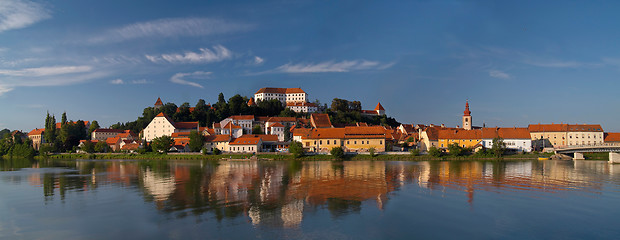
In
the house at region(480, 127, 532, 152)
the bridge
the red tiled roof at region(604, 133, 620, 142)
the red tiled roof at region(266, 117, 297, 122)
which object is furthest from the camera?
the red tiled roof at region(266, 117, 297, 122)

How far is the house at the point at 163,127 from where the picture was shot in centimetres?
7631

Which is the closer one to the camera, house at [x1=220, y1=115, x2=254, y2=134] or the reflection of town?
the reflection of town

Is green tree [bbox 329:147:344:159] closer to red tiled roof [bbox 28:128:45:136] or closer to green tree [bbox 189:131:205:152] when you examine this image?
green tree [bbox 189:131:205:152]

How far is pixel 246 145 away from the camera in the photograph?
58938 mm

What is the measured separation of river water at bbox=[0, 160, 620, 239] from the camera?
13.3 metres

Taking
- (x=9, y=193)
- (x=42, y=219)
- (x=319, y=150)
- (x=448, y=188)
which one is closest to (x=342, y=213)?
(x=448, y=188)

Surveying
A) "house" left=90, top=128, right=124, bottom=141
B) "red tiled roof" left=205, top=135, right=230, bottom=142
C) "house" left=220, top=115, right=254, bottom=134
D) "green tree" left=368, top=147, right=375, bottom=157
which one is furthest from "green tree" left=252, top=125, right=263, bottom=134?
"house" left=90, top=128, right=124, bottom=141

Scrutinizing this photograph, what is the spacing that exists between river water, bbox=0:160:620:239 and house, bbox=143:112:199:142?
5157 centimetres

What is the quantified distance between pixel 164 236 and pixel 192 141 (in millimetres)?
49594

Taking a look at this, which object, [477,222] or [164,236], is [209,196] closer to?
[164,236]

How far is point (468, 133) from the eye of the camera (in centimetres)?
5506

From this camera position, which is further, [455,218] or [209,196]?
[209,196]

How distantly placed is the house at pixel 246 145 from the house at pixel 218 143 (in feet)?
4.63

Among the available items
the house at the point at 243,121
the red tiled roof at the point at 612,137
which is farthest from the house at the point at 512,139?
the house at the point at 243,121
